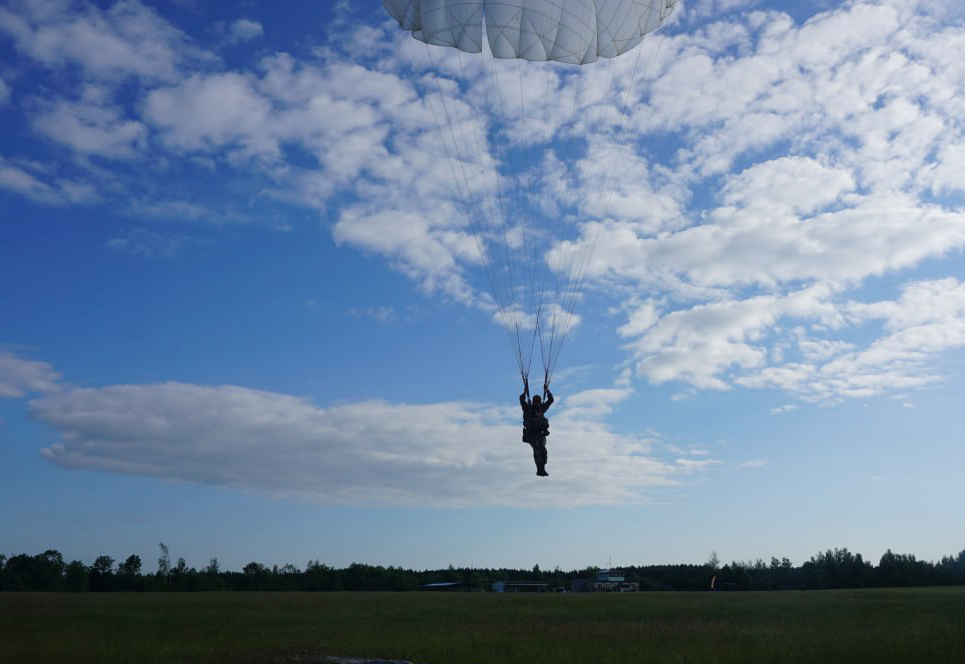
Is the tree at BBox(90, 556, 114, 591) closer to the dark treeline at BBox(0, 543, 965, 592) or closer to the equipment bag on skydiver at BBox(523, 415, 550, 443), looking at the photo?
the dark treeline at BBox(0, 543, 965, 592)

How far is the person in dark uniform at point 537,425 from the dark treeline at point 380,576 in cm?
6382

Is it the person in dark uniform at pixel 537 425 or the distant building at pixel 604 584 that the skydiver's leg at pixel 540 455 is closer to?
the person in dark uniform at pixel 537 425

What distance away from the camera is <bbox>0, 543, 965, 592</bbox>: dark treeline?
259 ft

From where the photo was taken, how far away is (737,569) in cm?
8494

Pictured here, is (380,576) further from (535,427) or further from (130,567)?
(535,427)

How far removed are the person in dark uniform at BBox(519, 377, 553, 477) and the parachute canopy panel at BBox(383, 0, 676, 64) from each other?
8965 mm

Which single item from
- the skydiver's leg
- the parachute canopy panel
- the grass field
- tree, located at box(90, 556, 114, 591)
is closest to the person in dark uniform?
the skydiver's leg

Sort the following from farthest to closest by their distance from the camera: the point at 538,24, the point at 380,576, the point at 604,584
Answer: the point at 380,576 < the point at 604,584 < the point at 538,24

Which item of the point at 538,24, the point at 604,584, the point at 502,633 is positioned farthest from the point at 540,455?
the point at 604,584

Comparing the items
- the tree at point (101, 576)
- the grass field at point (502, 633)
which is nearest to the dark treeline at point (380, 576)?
the tree at point (101, 576)

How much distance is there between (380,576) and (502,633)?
96.4 metres

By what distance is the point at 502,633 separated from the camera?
80.3ft

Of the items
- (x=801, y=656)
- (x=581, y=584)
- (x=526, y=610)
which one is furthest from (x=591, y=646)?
(x=581, y=584)

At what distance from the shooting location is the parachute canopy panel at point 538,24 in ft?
69.3
